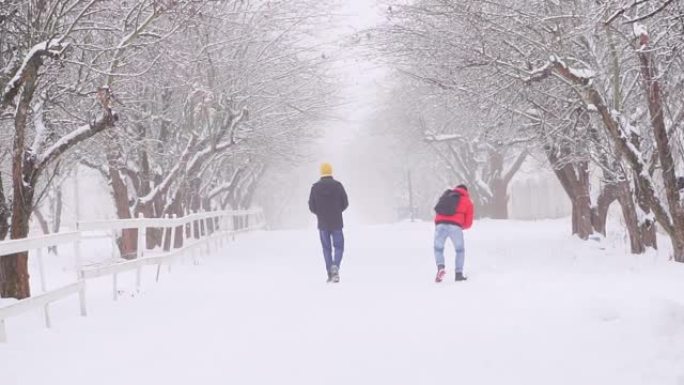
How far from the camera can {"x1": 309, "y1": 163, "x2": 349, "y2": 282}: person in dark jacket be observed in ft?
36.3

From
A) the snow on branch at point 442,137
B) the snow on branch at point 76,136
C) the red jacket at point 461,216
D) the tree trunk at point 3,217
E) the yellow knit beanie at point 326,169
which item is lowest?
the red jacket at point 461,216

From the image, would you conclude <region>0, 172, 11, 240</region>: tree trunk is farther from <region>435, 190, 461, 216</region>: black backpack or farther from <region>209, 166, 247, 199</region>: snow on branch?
<region>209, 166, 247, 199</region>: snow on branch

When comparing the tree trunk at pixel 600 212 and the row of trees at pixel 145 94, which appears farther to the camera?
the tree trunk at pixel 600 212

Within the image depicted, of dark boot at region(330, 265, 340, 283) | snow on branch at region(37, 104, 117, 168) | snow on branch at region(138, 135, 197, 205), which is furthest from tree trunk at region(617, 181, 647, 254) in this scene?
snow on branch at region(138, 135, 197, 205)

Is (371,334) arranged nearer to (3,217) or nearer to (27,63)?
(27,63)

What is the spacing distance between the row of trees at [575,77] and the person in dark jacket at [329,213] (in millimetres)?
2706

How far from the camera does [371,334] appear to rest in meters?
6.46

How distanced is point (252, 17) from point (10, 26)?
8258 millimetres

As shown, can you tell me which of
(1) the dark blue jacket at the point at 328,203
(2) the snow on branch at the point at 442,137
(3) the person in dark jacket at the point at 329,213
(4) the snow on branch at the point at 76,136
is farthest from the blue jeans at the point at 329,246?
(2) the snow on branch at the point at 442,137

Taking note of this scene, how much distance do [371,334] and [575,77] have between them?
5437 millimetres

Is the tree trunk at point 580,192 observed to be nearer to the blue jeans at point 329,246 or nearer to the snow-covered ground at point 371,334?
the snow-covered ground at point 371,334

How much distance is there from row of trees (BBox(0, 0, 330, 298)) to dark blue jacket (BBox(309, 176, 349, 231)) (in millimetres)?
3016

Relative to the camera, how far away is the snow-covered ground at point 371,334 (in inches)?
204

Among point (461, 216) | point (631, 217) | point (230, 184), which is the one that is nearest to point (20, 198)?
point (461, 216)
